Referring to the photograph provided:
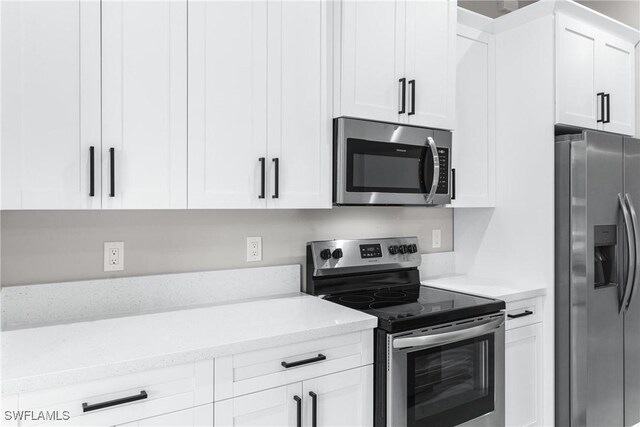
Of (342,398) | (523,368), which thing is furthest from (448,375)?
(523,368)

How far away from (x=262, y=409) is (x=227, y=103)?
1119mm

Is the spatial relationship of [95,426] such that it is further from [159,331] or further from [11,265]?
[11,265]

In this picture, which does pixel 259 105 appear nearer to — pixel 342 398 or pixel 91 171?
pixel 91 171

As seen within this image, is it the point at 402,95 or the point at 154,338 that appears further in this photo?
the point at 402,95

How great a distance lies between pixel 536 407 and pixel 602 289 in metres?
0.72

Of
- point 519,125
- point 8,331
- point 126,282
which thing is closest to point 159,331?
point 126,282

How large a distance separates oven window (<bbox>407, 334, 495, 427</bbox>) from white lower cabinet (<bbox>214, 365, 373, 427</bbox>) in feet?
0.66

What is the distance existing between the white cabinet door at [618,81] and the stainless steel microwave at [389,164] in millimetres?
1137

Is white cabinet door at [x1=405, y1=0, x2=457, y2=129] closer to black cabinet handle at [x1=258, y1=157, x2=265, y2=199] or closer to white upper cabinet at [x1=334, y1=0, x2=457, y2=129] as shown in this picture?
white upper cabinet at [x1=334, y1=0, x2=457, y2=129]

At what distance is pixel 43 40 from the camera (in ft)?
4.66

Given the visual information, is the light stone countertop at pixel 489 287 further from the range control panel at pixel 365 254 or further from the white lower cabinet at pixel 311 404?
the white lower cabinet at pixel 311 404

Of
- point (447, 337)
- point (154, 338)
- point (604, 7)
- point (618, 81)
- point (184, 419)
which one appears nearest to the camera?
point (184, 419)

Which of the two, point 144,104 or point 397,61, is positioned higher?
point 397,61

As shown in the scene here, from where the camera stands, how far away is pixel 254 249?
2.17 metres
